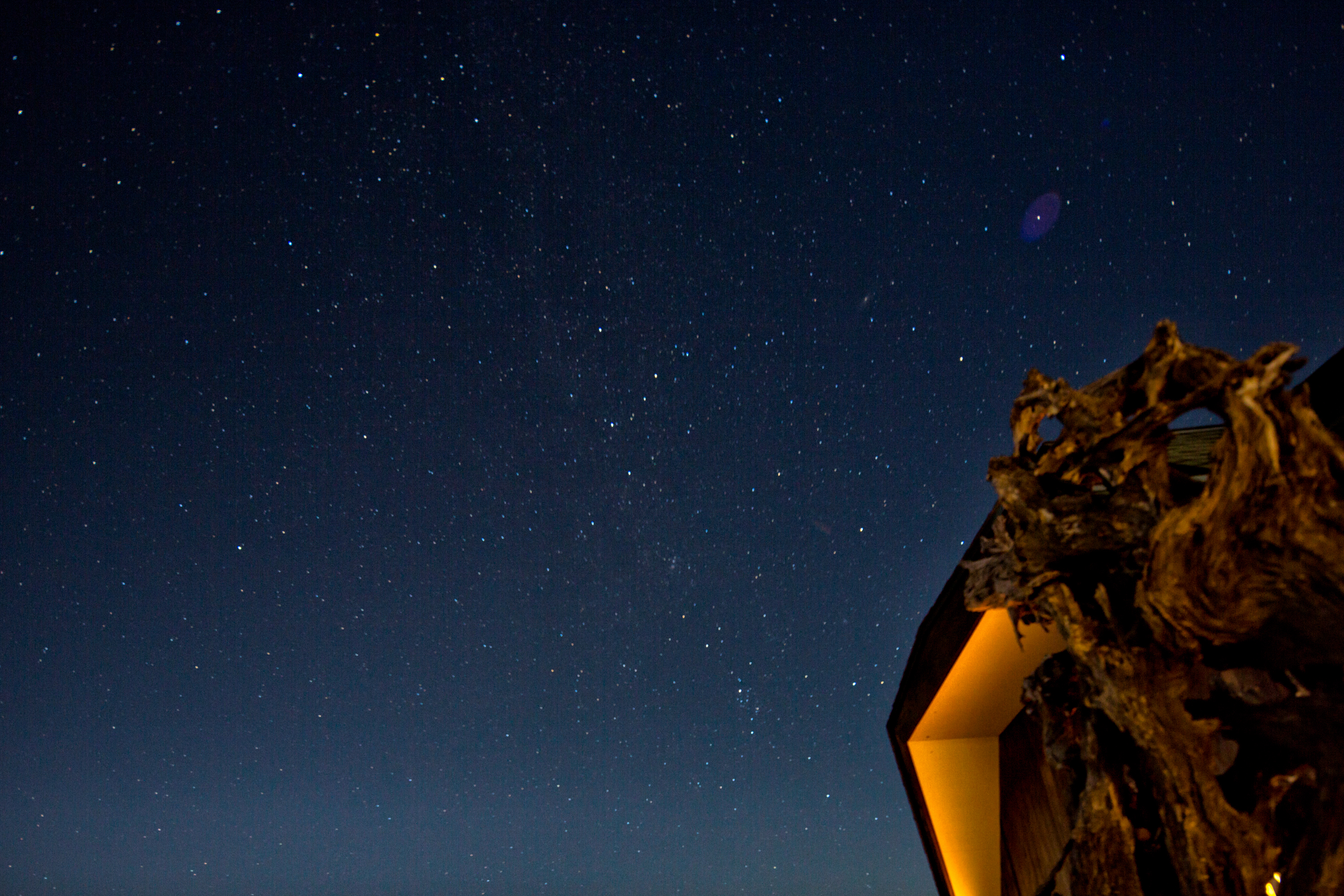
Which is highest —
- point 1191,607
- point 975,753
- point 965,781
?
point 975,753

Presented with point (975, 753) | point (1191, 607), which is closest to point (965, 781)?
point (975, 753)

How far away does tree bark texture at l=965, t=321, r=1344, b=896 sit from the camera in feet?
8.05

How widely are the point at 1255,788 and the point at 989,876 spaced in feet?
27.7

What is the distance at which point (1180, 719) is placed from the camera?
2.76 metres

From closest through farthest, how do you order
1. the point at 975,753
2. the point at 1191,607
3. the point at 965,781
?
the point at 1191,607 → the point at 975,753 → the point at 965,781

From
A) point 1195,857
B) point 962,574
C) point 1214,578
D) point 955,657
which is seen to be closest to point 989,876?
point 955,657

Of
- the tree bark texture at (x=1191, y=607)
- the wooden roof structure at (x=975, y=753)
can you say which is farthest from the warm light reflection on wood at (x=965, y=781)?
the tree bark texture at (x=1191, y=607)

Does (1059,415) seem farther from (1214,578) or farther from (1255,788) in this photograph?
(1255,788)

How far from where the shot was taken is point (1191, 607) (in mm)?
2602

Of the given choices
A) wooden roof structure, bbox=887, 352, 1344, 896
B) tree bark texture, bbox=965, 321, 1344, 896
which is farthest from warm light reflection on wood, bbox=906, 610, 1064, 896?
tree bark texture, bbox=965, 321, 1344, 896

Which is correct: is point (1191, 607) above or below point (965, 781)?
below

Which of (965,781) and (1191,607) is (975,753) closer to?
(965,781)

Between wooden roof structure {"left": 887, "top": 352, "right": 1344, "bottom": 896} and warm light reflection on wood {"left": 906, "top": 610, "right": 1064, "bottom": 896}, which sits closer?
wooden roof structure {"left": 887, "top": 352, "right": 1344, "bottom": 896}

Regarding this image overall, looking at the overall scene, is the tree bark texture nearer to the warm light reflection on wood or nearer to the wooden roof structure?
the wooden roof structure
